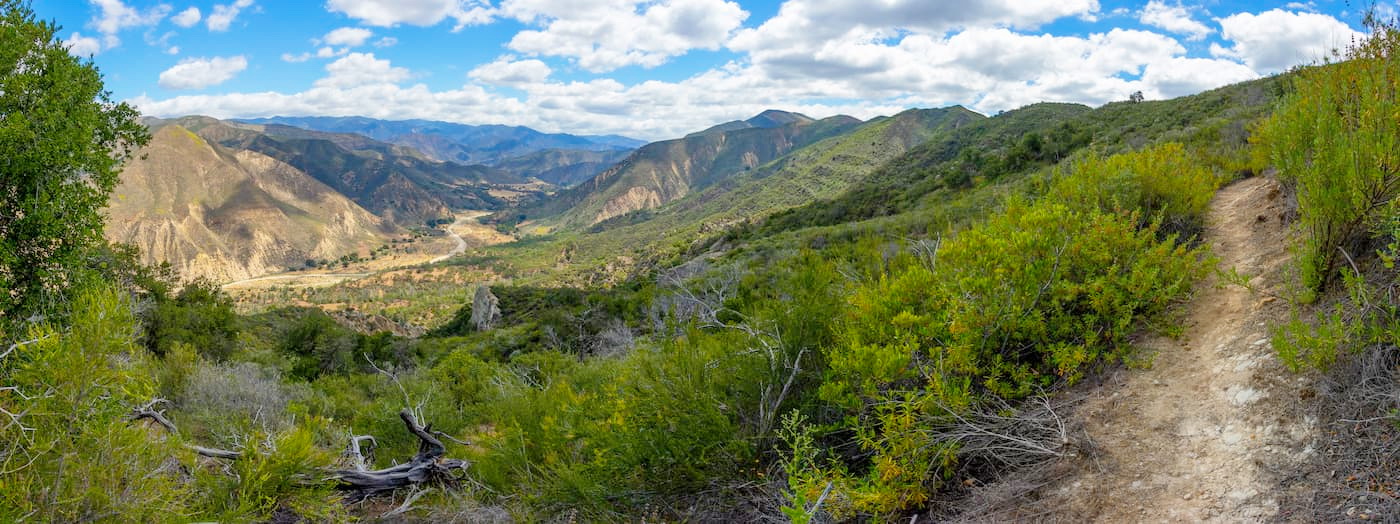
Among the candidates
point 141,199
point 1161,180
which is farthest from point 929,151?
point 141,199

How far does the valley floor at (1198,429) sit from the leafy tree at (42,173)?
8.64 metres

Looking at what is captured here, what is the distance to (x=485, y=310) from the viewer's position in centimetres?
3769

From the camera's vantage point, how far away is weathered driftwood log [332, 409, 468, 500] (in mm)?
5434

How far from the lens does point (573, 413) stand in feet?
17.0

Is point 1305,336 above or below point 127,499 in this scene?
above

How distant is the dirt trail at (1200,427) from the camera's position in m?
3.09

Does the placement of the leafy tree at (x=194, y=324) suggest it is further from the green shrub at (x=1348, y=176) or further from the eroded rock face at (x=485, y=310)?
the green shrub at (x=1348, y=176)

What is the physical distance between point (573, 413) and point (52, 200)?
5.94 m

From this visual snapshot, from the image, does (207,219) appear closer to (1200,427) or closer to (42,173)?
(42,173)

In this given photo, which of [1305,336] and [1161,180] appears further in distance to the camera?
[1161,180]

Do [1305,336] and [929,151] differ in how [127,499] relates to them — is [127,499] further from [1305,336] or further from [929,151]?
[929,151]

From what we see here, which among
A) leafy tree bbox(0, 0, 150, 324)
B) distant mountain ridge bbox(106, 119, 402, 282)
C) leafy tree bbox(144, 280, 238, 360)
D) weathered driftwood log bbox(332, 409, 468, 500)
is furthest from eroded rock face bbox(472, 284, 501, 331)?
distant mountain ridge bbox(106, 119, 402, 282)

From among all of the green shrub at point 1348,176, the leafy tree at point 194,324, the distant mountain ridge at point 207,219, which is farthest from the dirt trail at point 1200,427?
the distant mountain ridge at point 207,219

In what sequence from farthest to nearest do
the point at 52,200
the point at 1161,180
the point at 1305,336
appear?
1. the point at 1161,180
2. the point at 52,200
3. the point at 1305,336
